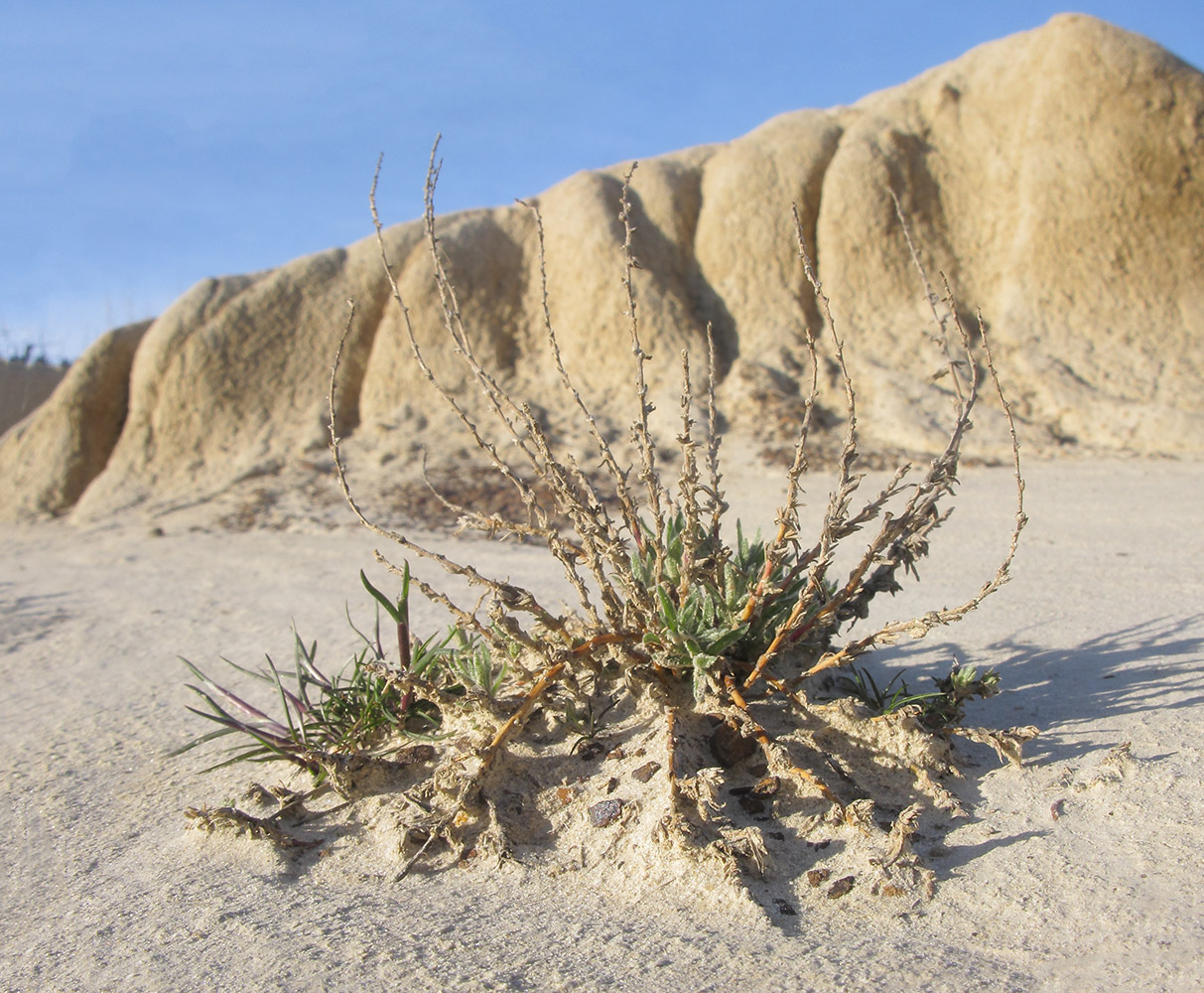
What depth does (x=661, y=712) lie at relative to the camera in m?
2.38

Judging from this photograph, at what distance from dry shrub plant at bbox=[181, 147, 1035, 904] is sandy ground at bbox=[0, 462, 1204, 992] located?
0.36ft

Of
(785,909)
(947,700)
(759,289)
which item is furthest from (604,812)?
(759,289)

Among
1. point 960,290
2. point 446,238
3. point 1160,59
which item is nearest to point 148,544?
point 446,238

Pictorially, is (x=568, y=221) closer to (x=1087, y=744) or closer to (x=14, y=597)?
(x=14, y=597)

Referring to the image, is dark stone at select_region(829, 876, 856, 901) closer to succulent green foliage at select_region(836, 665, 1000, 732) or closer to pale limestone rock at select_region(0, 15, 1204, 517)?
succulent green foliage at select_region(836, 665, 1000, 732)

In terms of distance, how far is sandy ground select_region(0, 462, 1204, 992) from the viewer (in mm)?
1629

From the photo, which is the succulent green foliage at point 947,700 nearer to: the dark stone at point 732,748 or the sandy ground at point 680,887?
the sandy ground at point 680,887

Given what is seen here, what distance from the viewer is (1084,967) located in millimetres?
1557

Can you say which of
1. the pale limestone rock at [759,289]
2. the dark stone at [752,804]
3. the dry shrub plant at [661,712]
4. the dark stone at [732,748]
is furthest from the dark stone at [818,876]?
the pale limestone rock at [759,289]

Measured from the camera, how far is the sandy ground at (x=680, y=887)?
163 cm

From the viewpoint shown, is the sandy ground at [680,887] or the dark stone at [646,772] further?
the dark stone at [646,772]

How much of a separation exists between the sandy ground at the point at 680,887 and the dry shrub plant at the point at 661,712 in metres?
0.11

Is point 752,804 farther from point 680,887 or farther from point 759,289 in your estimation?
point 759,289

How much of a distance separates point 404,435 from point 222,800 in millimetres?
8163
